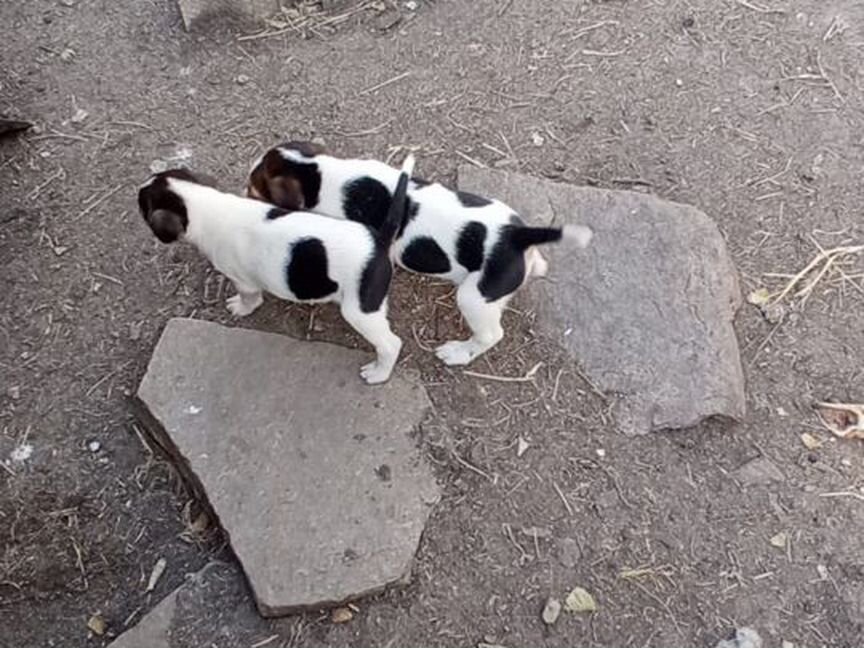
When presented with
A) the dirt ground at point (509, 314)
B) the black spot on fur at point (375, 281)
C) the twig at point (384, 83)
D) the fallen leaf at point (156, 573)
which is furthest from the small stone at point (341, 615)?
the twig at point (384, 83)

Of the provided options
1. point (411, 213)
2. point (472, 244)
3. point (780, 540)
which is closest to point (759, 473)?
point (780, 540)

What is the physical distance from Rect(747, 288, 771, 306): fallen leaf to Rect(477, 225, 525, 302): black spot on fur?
104cm

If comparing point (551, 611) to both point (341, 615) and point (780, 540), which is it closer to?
point (341, 615)

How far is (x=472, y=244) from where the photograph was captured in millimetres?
3371

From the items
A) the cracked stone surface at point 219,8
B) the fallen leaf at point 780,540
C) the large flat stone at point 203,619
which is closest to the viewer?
the large flat stone at point 203,619

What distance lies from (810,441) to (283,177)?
199cm

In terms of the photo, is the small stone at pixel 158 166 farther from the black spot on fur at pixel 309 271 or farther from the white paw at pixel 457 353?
the white paw at pixel 457 353

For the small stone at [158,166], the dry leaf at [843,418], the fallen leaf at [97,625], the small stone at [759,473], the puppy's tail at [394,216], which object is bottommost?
the fallen leaf at [97,625]

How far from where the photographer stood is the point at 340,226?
330cm

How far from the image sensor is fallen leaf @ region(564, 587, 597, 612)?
3.21 metres

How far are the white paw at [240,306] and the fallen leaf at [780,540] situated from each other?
1.92m

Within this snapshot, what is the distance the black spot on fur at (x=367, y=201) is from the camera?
355 centimetres

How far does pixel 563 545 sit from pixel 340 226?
3.97 feet

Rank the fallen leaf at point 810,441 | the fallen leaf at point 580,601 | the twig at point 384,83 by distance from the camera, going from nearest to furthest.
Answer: the fallen leaf at point 580,601 < the fallen leaf at point 810,441 < the twig at point 384,83
